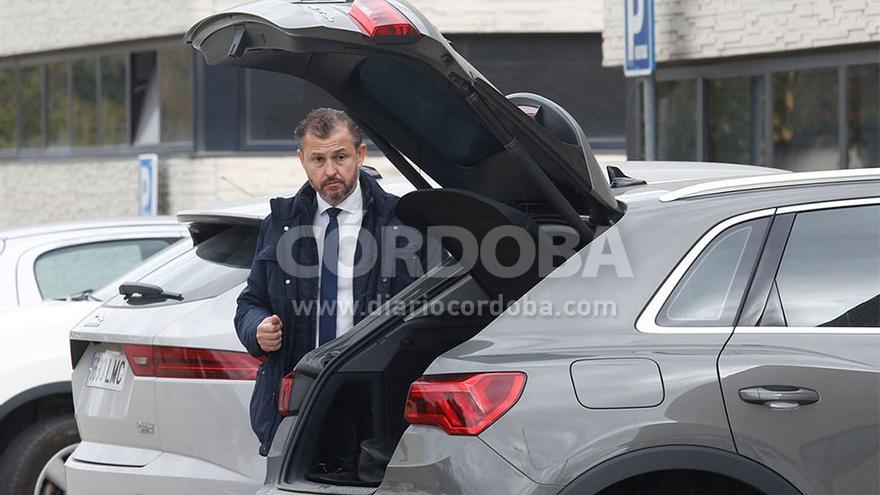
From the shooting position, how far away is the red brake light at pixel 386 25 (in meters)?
3.93

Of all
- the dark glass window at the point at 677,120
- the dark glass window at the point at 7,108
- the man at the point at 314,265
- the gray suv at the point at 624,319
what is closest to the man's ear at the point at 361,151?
the man at the point at 314,265

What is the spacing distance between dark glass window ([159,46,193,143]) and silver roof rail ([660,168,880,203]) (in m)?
15.7

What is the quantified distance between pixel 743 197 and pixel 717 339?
0.44 m

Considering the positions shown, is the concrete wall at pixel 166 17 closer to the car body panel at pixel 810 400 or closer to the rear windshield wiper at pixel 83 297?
the rear windshield wiper at pixel 83 297

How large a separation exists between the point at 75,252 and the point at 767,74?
24.8 feet

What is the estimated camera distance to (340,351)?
4.75 meters

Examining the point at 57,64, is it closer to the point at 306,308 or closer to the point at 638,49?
the point at 638,49

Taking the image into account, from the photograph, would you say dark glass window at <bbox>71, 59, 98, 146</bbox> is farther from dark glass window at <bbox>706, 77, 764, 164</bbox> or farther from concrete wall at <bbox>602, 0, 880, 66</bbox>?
dark glass window at <bbox>706, 77, 764, 164</bbox>

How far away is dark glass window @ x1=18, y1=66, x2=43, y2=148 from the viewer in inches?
896

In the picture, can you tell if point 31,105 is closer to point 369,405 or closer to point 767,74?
point 767,74

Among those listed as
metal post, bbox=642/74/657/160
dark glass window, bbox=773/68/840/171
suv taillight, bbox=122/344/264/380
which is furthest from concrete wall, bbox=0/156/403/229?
suv taillight, bbox=122/344/264/380

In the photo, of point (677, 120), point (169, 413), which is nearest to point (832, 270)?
point (169, 413)

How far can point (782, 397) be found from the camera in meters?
3.91

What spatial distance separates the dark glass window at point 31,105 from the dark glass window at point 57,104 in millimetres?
208
